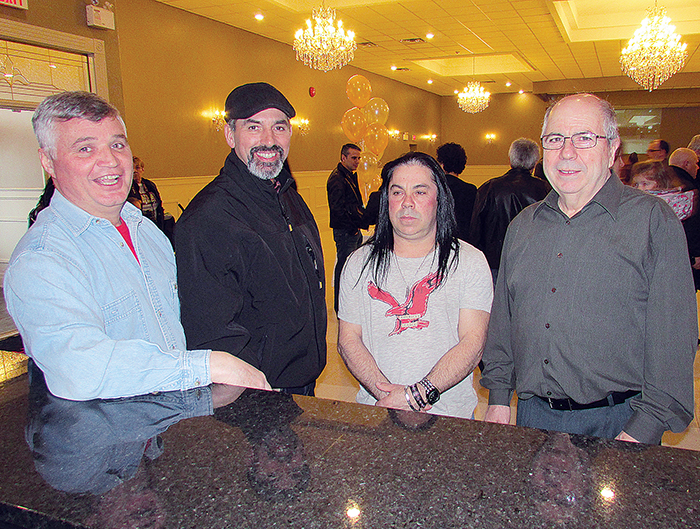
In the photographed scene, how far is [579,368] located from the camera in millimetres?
1396

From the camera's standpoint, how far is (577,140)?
141 cm

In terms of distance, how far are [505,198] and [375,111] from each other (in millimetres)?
3692

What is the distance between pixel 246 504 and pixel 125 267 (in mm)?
772

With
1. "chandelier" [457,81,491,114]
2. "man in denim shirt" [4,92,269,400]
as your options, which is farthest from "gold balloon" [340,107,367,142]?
"chandelier" [457,81,491,114]

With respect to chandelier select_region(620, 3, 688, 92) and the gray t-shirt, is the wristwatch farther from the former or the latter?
chandelier select_region(620, 3, 688, 92)

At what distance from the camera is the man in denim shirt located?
1.01 meters

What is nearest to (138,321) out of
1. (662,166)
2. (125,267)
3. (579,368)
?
(125,267)

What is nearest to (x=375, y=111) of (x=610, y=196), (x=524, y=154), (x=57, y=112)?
(x=524, y=154)

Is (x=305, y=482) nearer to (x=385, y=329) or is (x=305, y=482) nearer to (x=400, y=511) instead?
(x=400, y=511)

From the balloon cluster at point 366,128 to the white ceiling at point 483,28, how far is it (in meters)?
1.18

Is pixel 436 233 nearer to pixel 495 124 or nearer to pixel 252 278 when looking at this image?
pixel 252 278

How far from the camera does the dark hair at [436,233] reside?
1.68 metres

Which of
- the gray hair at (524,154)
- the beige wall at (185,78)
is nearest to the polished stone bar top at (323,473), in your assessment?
the gray hair at (524,154)

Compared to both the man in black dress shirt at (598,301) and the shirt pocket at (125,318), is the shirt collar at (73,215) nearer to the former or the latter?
the shirt pocket at (125,318)
